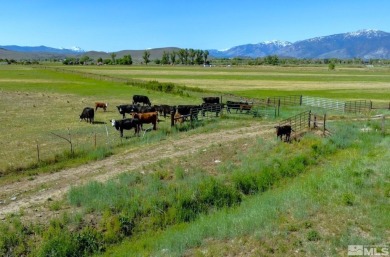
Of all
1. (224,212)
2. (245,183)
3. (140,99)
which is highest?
(140,99)

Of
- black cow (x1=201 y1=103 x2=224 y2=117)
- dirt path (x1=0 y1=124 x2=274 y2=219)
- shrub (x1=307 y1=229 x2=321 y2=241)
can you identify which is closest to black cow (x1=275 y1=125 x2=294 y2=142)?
dirt path (x1=0 y1=124 x2=274 y2=219)

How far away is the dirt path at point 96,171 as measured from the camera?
13.0 meters

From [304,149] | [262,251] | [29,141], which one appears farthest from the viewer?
[29,141]

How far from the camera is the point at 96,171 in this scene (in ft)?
54.3

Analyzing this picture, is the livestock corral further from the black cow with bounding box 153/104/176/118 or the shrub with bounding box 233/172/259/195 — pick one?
the black cow with bounding box 153/104/176/118

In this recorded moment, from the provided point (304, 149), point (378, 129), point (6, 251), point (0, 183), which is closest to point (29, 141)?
point (0, 183)

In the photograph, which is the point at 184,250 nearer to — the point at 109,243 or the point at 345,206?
the point at 109,243

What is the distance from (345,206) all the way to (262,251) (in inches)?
135

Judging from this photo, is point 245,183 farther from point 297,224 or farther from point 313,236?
point 313,236

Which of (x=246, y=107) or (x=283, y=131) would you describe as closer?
(x=283, y=131)

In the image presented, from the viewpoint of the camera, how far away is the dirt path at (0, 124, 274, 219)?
13037 millimetres

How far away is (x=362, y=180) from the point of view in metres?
13.0

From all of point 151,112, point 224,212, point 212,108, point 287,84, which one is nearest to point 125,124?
point 151,112

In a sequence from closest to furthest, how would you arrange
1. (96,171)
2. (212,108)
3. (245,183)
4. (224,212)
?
(224,212) < (245,183) < (96,171) < (212,108)
